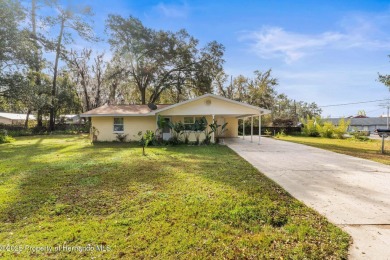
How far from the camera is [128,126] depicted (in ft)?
57.1

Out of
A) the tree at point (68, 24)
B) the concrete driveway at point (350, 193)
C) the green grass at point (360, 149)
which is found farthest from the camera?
the tree at point (68, 24)

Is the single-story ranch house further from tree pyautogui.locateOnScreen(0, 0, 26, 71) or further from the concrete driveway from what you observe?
the concrete driveway

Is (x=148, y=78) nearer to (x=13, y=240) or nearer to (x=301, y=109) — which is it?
(x=13, y=240)

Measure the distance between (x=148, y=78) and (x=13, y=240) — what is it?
2575 centimetres

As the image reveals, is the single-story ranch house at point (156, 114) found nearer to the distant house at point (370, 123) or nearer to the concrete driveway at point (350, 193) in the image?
the concrete driveway at point (350, 193)

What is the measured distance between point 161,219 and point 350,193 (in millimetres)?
4291

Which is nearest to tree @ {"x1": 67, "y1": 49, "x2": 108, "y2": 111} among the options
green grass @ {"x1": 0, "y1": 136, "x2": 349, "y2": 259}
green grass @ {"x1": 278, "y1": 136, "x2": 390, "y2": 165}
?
green grass @ {"x1": 278, "y1": 136, "x2": 390, "y2": 165}

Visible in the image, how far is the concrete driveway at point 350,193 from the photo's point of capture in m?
3.24

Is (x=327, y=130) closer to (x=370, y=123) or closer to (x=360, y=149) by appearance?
(x=360, y=149)

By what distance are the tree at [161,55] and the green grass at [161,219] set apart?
2178 cm

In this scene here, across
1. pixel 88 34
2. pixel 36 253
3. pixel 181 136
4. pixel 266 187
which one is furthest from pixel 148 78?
pixel 36 253

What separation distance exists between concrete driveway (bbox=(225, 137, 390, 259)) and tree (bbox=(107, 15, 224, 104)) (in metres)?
20.2

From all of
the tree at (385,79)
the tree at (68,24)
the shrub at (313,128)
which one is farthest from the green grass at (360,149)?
the tree at (68,24)

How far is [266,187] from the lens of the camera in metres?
5.55
